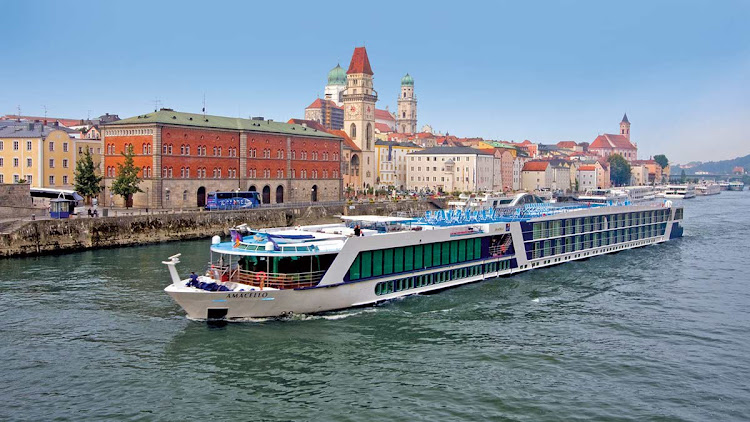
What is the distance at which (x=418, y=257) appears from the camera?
41.8 m

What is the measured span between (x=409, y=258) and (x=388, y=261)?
79.8 inches

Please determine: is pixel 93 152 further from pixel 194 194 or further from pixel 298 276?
pixel 298 276

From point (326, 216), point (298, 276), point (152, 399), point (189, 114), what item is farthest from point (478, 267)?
point (189, 114)

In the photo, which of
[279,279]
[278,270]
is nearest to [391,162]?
[278,270]

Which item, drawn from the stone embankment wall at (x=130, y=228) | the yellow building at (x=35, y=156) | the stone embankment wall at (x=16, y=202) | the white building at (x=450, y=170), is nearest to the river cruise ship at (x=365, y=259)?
the stone embankment wall at (x=130, y=228)

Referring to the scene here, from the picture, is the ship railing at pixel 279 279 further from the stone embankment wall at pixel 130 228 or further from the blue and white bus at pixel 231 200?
the blue and white bus at pixel 231 200

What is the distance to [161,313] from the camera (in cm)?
3634

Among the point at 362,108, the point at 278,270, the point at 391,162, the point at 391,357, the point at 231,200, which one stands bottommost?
the point at 391,357

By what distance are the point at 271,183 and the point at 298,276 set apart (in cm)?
6577

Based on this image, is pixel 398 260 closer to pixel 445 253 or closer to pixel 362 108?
pixel 445 253

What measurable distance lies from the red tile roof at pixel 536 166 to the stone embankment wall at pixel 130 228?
4444 inches

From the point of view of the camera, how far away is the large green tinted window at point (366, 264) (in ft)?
125

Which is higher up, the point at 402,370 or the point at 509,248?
the point at 509,248

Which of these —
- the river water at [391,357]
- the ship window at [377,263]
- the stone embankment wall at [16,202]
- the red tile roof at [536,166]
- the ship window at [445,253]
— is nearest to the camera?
the river water at [391,357]
